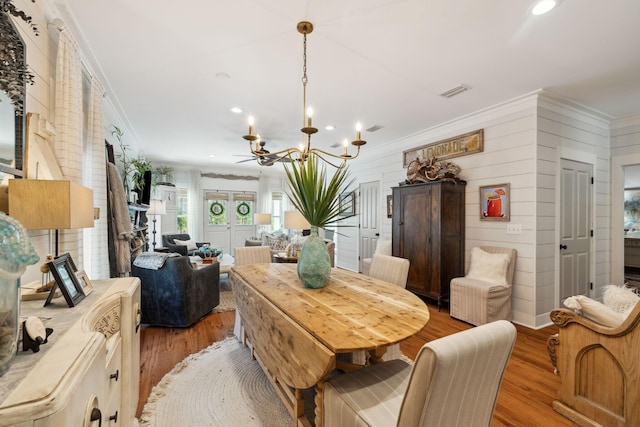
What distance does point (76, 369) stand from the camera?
2.32 feet

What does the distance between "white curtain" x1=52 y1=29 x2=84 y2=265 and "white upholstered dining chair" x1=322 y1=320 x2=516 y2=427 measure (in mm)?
1917

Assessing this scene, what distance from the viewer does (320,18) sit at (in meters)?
1.94

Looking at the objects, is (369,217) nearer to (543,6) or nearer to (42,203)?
(543,6)

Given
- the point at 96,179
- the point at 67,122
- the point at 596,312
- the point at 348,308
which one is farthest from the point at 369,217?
the point at 67,122

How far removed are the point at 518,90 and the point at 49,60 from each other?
4.13m

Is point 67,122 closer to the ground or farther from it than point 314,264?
farther from it

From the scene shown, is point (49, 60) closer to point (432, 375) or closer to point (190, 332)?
point (190, 332)

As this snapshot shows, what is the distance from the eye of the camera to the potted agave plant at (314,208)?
184 centimetres

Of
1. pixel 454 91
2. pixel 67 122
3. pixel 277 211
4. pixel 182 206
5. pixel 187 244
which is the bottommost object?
pixel 187 244

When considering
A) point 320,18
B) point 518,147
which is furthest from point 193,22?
point 518,147

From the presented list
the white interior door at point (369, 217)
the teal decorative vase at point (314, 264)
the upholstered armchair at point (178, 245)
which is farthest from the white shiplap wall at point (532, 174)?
the upholstered armchair at point (178, 245)

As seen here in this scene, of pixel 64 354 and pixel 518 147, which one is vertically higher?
pixel 518 147

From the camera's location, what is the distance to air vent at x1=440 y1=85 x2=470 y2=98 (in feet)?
9.75

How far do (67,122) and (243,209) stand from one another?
6.33 meters
